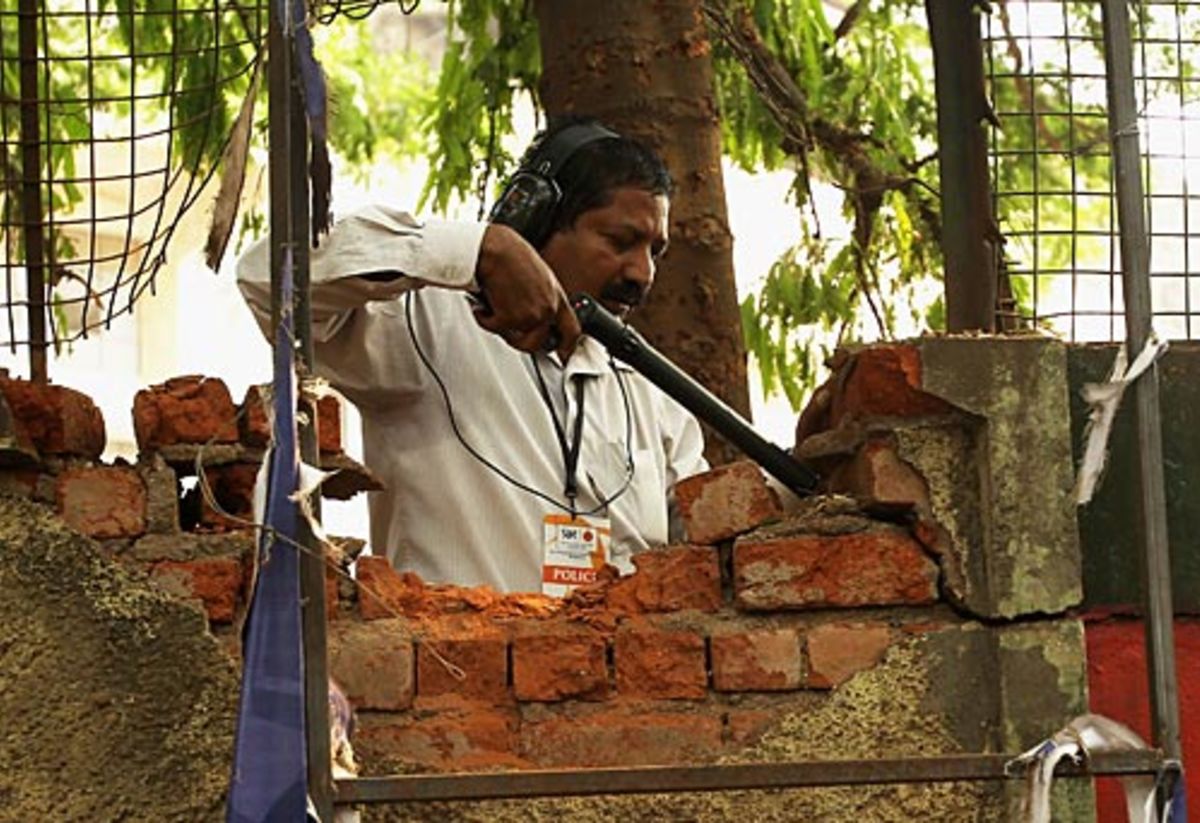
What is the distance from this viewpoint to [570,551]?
4.28 meters

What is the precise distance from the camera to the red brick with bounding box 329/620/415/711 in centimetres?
331

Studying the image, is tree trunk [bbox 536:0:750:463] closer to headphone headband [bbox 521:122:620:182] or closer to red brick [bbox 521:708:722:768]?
headphone headband [bbox 521:122:620:182]

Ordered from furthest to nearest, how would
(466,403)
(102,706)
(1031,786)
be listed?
(466,403), (102,706), (1031,786)

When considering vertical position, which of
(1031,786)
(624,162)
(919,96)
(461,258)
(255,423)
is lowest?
(1031,786)

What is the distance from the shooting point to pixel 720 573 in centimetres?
345

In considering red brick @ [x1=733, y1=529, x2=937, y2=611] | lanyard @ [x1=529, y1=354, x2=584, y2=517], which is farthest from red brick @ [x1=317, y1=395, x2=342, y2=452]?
lanyard @ [x1=529, y1=354, x2=584, y2=517]

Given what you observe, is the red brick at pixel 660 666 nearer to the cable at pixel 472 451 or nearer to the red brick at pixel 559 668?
the red brick at pixel 559 668

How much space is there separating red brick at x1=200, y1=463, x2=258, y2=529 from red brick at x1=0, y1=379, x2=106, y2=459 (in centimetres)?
18

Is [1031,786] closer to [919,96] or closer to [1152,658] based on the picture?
[1152,658]

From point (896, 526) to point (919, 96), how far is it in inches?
163

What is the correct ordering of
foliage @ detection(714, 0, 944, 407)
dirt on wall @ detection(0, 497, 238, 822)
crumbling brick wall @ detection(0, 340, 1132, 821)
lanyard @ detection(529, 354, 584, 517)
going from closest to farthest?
dirt on wall @ detection(0, 497, 238, 822), crumbling brick wall @ detection(0, 340, 1132, 821), lanyard @ detection(529, 354, 584, 517), foliage @ detection(714, 0, 944, 407)

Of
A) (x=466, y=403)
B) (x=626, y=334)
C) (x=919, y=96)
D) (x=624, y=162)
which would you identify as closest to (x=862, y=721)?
(x=626, y=334)

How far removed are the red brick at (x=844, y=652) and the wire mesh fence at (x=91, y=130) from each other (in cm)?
110

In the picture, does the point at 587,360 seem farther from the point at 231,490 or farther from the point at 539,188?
the point at 231,490
